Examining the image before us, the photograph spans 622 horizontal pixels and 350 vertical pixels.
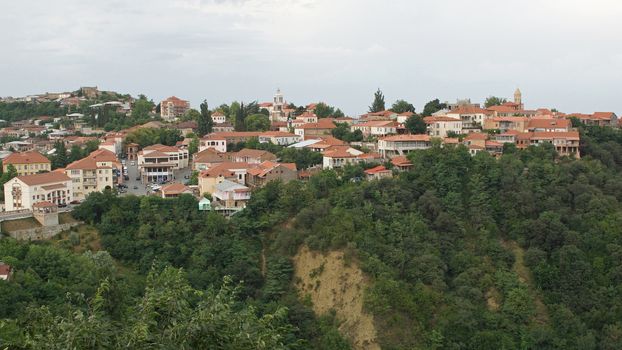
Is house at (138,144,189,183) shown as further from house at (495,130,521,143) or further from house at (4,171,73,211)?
house at (495,130,521,143)

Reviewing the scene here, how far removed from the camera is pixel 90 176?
30828mm

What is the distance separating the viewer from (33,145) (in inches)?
1686

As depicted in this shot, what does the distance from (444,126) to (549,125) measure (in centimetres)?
573

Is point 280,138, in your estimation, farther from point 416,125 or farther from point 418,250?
point 418,250

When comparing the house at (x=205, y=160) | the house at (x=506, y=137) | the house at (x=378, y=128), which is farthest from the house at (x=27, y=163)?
the house at (x=506, y=137)

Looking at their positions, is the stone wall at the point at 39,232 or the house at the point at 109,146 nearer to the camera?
the stone wall at the point at 39,232

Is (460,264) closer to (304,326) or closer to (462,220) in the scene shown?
(462,220)

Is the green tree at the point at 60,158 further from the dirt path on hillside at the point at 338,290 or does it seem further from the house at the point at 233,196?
the dirt path on hillside at the point at 338,290

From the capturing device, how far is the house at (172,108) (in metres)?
53.7

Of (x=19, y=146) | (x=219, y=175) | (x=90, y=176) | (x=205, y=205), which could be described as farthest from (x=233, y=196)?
(x=19, y=146)

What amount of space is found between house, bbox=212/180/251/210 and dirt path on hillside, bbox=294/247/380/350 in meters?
4.42

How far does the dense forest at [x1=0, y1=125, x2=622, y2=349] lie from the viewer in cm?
2302

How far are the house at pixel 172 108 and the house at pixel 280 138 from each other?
16.0 m

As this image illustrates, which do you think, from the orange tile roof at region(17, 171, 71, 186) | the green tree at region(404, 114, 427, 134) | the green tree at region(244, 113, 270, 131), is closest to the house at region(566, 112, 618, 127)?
the green tree at region(404, 114, 427, 134)
